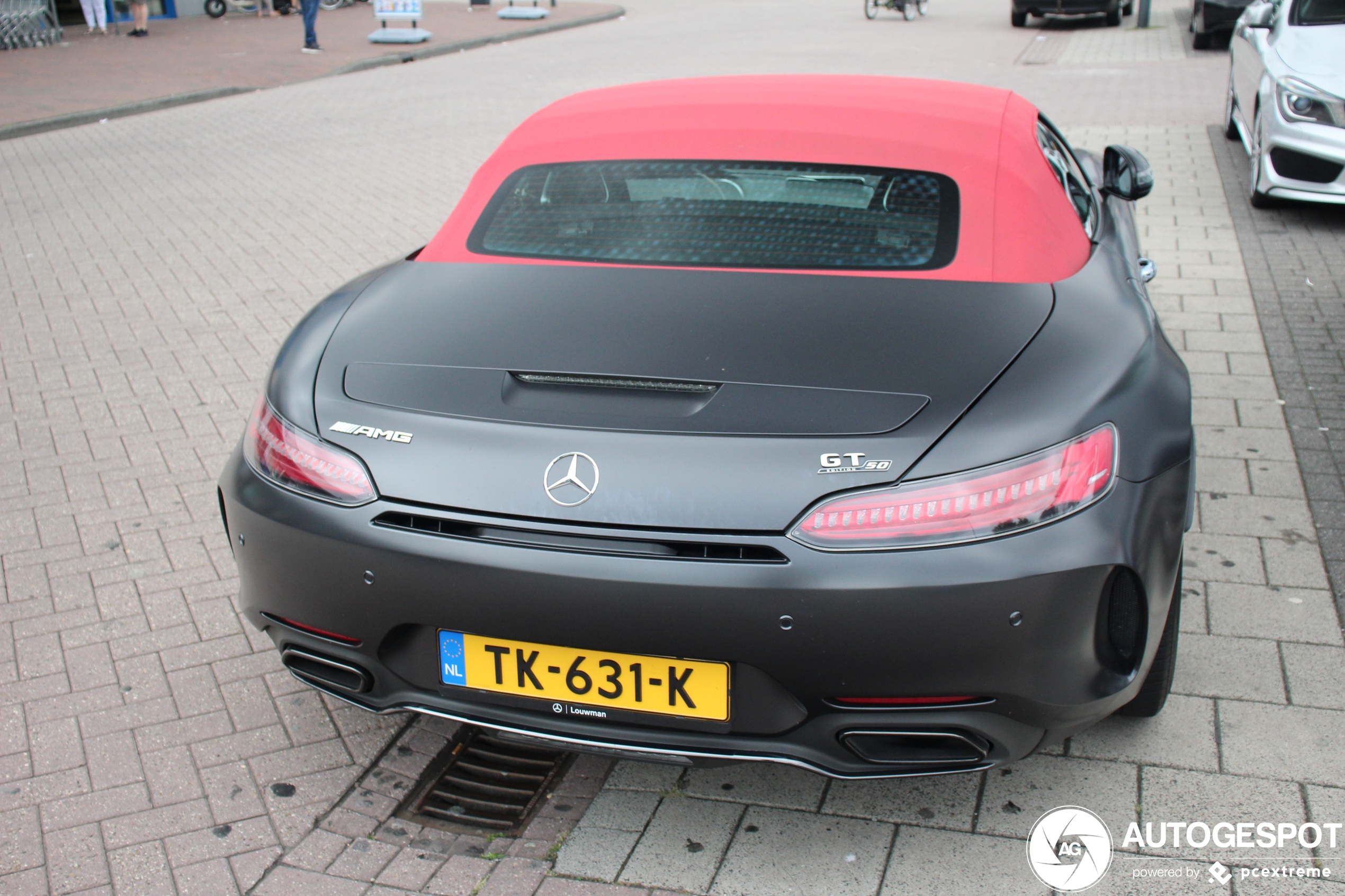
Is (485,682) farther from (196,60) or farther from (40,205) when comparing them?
(196,60)

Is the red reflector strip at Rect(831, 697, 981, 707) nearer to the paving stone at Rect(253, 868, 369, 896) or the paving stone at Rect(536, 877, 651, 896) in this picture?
the paving stone at Rect(536, 877, 651, 896)

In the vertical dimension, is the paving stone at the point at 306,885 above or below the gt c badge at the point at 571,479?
below

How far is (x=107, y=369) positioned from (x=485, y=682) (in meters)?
3.97

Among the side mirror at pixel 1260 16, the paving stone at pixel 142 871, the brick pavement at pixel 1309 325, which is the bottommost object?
the brick pavement at pixel 1309 325

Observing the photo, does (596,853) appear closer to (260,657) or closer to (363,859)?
(363,859)

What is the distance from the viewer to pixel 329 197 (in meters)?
8.96

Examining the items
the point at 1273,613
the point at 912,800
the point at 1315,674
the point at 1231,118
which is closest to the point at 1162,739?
the point at 1315,674

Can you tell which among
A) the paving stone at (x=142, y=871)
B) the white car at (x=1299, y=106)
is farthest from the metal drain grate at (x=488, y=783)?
the white car at (x=1299, y=106)

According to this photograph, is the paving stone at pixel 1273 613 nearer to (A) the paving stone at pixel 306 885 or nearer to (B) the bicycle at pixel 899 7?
(A) the paving stone at pixel 306 885

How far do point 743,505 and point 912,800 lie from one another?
95cm

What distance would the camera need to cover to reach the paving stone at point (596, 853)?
2412mm

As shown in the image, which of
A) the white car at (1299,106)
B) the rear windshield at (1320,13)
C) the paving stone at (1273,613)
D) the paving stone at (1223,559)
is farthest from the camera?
the rear windshield at (1320,13)

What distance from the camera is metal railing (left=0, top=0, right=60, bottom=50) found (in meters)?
18.8

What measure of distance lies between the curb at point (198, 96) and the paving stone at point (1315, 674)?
12.5m
